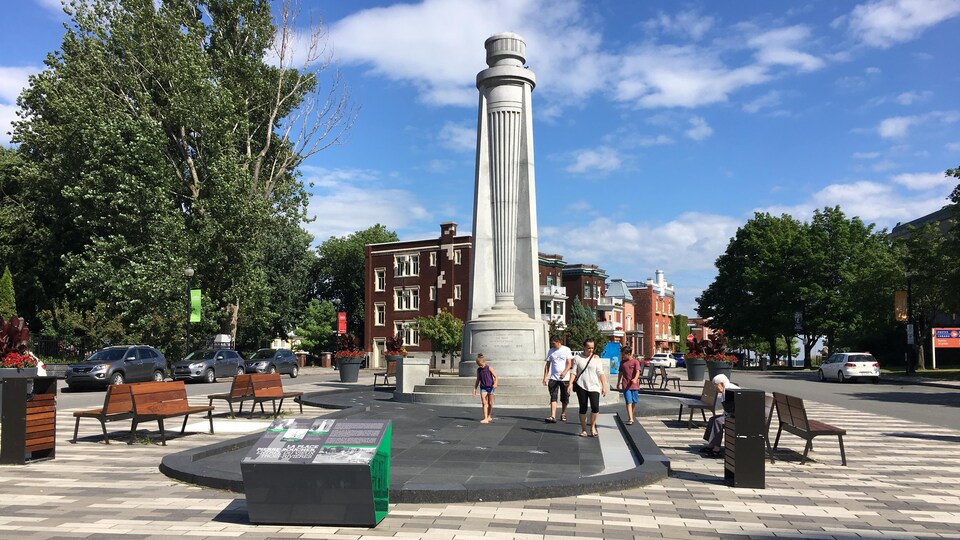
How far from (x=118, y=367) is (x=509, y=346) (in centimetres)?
1598

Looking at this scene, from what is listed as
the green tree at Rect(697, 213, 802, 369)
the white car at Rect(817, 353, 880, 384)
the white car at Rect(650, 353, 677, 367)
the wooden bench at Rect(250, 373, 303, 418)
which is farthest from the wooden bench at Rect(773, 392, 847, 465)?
the white car at Rect(650, 353, 677, 367)

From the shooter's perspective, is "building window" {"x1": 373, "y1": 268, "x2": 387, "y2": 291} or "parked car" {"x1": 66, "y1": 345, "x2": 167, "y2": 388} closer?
"parked car" {"x1": 66, "y1": 345, "x2": 167, "y2": 388}

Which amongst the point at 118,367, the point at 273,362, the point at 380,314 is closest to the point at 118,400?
the point at 118,367

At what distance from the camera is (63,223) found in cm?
3950

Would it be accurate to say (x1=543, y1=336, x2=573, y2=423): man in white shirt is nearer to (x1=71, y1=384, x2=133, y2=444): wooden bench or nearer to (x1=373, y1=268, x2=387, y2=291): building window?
(x1=71, y1=384, x2=133, y2=444): wooden bench

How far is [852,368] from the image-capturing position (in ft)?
123

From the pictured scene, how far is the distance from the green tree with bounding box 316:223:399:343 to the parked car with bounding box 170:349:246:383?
43.6 m

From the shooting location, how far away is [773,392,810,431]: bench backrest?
35.2 ft

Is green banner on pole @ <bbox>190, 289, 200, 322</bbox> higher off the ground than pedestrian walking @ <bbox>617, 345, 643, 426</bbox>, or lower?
higher

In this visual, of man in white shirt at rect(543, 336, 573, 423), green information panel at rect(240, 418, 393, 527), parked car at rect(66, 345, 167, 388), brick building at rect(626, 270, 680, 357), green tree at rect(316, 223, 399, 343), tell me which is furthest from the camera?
brick building at rect(626, 270, 680, 357)

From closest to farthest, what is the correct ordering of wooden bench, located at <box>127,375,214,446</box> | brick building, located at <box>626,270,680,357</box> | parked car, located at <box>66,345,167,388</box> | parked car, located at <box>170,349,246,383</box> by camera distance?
1. wooden bench, located at <box>127,375,214,446</box>
2. parked car, located at <box>66,345,167,388</box>
3. parked car, located at <box>170,349,246,383</box>
4. brick building, located at <box>626,270,680,357</box>

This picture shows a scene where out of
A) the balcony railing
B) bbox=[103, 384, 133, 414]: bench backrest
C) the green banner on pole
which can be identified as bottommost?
bbox=[103, 384, 133, 414]: bench backrest

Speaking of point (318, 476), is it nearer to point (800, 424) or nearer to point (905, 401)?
point (800, 424)

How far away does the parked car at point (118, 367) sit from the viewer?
27219 millimetres
